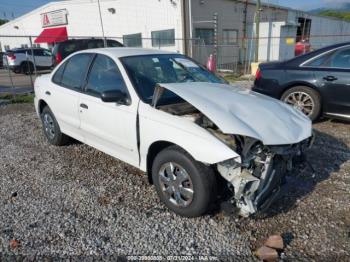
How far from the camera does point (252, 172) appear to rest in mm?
2654

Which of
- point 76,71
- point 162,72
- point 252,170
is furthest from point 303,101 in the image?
point 76,71

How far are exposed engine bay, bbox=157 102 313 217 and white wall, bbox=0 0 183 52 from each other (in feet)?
41.3

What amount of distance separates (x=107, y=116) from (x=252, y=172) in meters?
1.83

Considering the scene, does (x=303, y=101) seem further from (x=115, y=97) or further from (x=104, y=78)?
(x=115, y=97)

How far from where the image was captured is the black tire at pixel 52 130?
489 cm

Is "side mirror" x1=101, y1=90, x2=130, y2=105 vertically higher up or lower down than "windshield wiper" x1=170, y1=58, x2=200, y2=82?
lower down

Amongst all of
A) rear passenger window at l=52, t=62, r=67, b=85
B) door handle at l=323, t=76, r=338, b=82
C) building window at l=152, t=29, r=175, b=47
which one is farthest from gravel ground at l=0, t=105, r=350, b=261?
building window at l=152, t=29, r=175, b=47

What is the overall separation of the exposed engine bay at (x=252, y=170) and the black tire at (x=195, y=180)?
0.14 m

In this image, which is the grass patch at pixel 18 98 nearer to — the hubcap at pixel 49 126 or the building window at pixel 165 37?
the hubcap at pixel 49 126

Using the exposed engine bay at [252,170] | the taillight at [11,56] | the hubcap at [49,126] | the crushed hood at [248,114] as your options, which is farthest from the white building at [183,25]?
the exposed engine bay at [252,170]

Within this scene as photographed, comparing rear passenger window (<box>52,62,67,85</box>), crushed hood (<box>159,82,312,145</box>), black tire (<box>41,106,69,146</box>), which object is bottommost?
black tire (<box>41,106,69,146</box>)

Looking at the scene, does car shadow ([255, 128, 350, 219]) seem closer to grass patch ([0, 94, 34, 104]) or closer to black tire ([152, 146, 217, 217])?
black tire ([152, 146, 217, 217])

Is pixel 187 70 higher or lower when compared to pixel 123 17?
lower

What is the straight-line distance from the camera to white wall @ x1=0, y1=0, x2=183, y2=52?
57.6 ft
